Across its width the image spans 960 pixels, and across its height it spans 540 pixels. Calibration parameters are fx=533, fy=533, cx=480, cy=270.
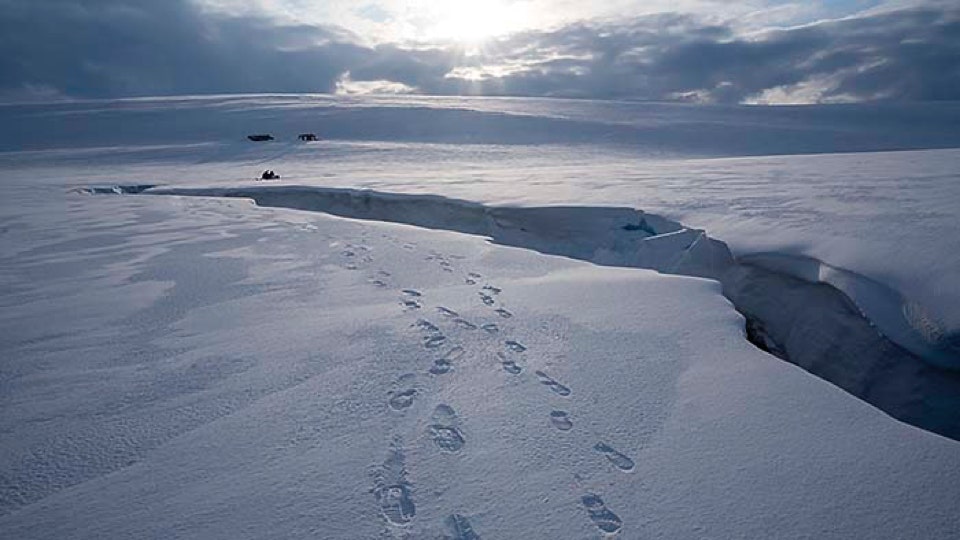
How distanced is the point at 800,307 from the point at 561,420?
6.42 feet

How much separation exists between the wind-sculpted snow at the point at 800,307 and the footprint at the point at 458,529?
2.55 ft

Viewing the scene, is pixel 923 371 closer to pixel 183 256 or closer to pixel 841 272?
pixel 841 272

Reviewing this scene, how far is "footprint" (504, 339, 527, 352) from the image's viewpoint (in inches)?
92.7

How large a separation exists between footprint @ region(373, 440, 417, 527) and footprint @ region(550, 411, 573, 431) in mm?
511

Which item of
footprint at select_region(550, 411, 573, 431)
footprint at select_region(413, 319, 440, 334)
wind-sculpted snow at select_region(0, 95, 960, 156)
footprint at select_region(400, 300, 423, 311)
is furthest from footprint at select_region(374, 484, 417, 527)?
wind-sculpted snow at select_region(0, 95, 960, 156)

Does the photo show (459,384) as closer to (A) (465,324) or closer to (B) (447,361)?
(B) (447,361)

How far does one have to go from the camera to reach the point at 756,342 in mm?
3057

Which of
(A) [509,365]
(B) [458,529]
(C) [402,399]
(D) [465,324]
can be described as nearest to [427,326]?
(D) [465,324]

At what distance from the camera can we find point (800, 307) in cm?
298

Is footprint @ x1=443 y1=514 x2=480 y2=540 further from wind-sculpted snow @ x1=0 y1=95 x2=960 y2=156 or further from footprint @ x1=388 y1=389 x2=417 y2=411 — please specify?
wind-sculpted snow @ x1=0 y1=95 x2=960 y2=156

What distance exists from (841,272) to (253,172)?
13406mm

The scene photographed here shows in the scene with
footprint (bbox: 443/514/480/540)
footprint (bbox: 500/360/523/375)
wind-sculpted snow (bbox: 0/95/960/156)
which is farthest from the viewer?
wind-sculpted snow (bbox: 0/95/960/156)

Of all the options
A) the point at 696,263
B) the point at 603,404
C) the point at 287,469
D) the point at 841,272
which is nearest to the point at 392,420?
the point at 287,469

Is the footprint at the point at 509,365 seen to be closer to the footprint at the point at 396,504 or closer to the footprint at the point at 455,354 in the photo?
the footprint at the point at 455,354
